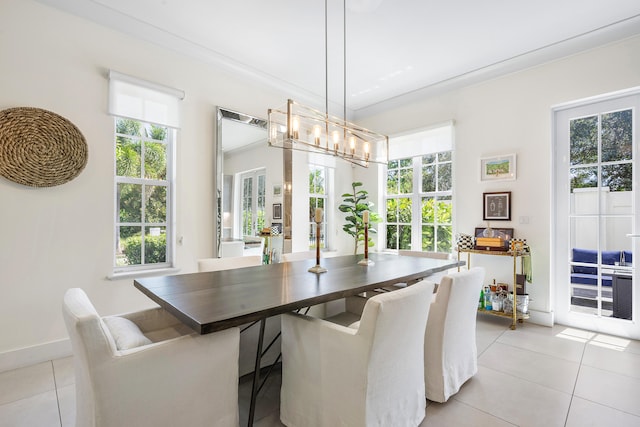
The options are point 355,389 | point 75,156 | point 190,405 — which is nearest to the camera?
point 190,405

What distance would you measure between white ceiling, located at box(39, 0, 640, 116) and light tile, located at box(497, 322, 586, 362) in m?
2.83

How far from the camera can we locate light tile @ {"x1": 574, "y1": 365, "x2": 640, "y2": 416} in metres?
1.94

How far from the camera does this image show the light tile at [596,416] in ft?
5.72

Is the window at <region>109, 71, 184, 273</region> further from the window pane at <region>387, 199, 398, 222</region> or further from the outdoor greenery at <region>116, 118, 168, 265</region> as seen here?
the window pane at <region>387, 199, 398, 222</region>

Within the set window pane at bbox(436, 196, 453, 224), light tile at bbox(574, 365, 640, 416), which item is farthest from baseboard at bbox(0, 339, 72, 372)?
window pane at bbox(436, 196, 453, 224)

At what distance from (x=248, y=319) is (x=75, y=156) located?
7.55ft

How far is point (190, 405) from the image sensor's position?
1.26 meters

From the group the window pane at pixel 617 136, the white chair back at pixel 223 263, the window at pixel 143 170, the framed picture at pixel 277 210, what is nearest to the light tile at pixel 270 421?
the white chair back at pixel 223 263

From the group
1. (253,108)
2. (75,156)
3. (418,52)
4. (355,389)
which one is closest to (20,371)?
(75,156)

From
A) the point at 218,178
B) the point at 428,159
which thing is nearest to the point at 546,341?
the point at 428,159

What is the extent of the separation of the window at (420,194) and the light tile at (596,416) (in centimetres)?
234

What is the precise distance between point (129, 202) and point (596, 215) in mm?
4652

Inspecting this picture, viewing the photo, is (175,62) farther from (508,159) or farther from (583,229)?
(583,229)

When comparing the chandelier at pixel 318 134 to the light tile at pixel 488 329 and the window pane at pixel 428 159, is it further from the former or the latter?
the light tile at pixel 488 329
